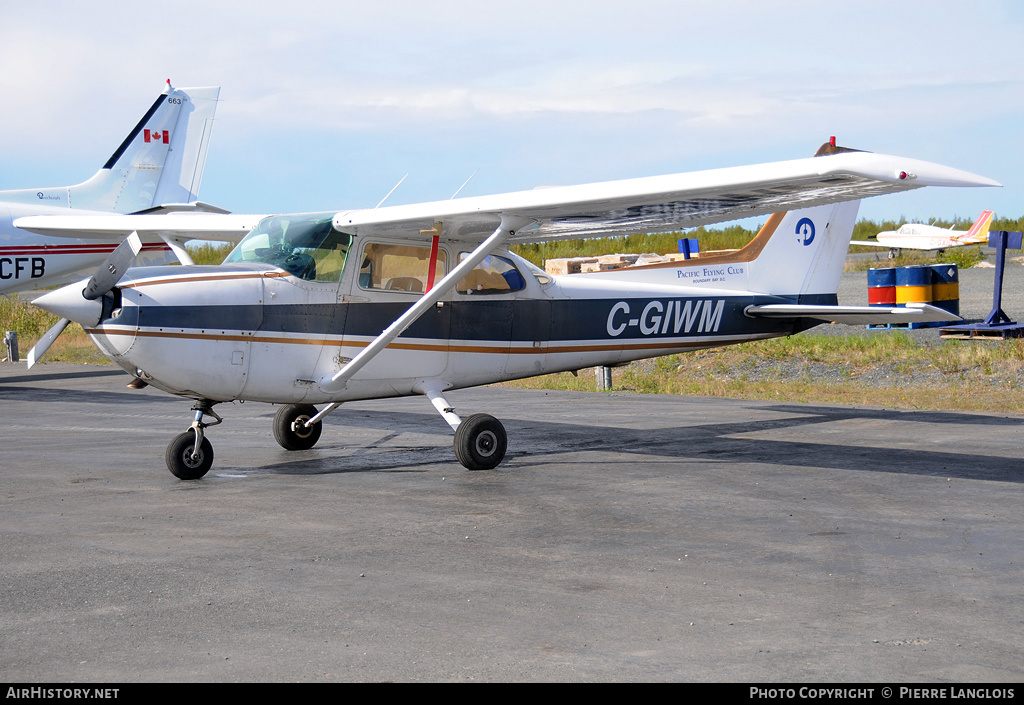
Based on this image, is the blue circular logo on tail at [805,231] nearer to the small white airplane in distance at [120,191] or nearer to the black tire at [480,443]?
the black tire at [480,443]

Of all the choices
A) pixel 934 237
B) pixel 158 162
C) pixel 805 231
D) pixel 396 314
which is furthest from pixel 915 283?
pixel 934 237

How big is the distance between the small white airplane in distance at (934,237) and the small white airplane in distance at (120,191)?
33.5 m

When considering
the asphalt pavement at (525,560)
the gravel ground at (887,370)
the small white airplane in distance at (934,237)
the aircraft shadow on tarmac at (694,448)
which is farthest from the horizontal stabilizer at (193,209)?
the small white airplane in distance at (934,237)

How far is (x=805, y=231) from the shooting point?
480 inches

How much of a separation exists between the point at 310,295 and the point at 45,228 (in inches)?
327

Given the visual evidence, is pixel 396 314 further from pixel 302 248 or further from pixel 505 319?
pixel 505 319

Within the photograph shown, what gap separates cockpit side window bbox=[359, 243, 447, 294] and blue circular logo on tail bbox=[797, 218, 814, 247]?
16.7ft

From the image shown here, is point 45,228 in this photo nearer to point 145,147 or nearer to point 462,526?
point 145,147

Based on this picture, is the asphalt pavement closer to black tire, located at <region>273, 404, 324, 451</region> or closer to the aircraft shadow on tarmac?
the aircraft shadow on tarmac

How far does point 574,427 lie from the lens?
11664 mm

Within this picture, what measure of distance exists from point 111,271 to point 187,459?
5.47ft

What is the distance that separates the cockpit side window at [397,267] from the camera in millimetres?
8953

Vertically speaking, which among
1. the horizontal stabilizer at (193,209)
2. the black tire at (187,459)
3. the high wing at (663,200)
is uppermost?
the horizontal stabilizer at (193,209)

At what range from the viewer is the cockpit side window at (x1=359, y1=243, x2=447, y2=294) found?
29.4 ft
